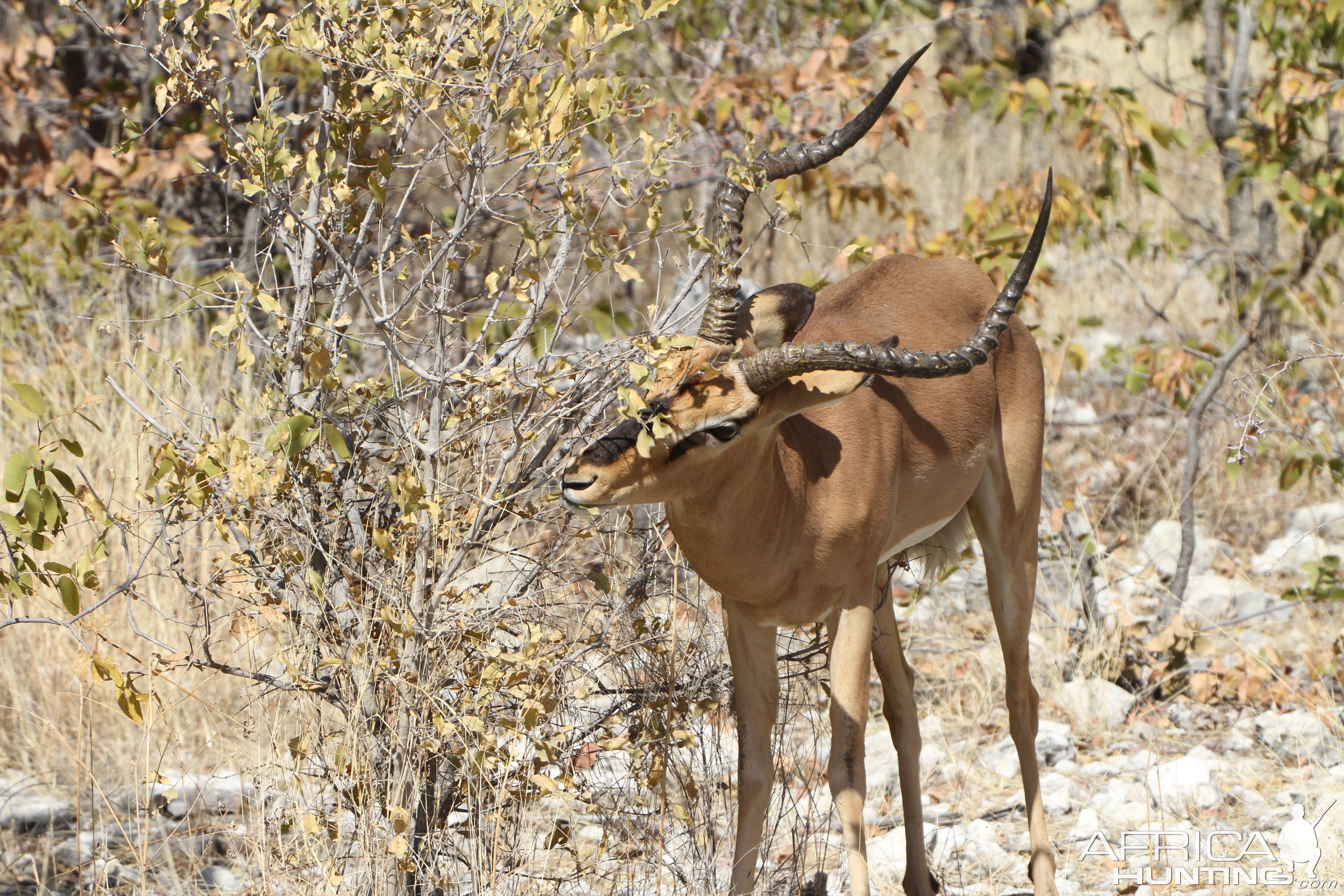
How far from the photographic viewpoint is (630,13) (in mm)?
3357

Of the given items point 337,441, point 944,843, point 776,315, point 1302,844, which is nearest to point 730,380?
point 776,315

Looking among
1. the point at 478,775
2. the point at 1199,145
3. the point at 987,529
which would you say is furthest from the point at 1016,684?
the point at 1199,145

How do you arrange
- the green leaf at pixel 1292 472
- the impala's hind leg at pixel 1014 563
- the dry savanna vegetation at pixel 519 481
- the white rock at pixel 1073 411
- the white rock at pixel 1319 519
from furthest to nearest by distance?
1. the white rock at pixel 1073 411
2. the white rock at pixel 1319 519
3. the green leaf at pixel 1292 472
4. the impala's hind leg at pixel 1014 563
5. the dry savanna vegetation at pixel 519 481

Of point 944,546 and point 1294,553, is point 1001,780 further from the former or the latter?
point 1294,553

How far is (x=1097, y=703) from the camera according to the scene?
19.3 feet

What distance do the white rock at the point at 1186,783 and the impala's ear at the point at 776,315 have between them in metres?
2.31

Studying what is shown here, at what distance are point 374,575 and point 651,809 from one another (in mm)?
1308

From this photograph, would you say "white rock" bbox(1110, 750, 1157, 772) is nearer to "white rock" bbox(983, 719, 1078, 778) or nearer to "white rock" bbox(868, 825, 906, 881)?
"white rock" bbox(983, 719, 1078, 778)

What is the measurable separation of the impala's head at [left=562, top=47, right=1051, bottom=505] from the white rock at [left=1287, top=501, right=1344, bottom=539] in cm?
469

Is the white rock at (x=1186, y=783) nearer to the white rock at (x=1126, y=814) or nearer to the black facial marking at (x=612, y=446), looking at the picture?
the white rock at (x=1126, y=814)

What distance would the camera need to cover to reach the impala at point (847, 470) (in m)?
3.25

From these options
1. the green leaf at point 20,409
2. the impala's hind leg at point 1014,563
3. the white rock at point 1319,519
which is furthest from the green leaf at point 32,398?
the white rock at point 1319,519

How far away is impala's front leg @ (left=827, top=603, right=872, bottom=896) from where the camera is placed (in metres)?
3.90

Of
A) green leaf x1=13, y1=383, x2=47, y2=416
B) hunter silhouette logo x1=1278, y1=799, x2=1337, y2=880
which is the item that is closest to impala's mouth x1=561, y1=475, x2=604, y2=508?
green leaf x1=13, y1=383, x2=47, y2=416
